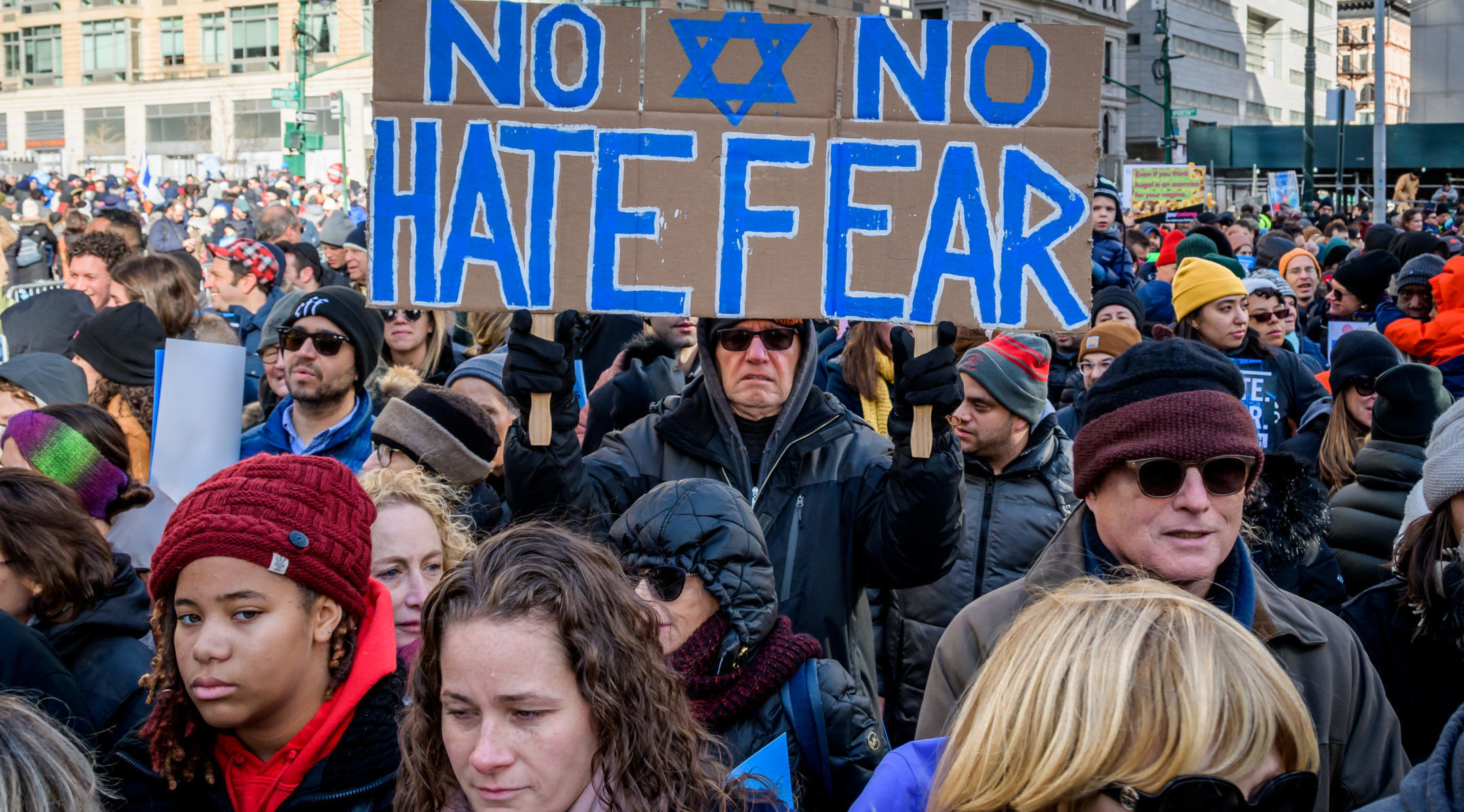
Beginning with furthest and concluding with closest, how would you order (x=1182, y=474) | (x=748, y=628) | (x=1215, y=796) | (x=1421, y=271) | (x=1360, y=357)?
1. (x=1421, y=271)
2. (x=1360, y=357)
3. (x=748, y=628)
4. (x=1182, y=474)
5. (x=1215, y=796)

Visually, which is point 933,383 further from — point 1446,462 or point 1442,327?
point 1442,327

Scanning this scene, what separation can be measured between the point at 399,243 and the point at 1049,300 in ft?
5.66

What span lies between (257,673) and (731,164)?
182 cm

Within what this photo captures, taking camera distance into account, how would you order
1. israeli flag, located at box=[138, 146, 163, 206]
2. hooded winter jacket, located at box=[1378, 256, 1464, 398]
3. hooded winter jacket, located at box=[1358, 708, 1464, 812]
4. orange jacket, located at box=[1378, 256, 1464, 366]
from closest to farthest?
hooded winter jacket, located at box=[1358, 708, 1464, 812] → hooded winter jacket, located at box=[1378, 256, 1464, 398] → orange jacket, located at box=[1378, 256, 1464, 366] → israeli flag, located at box=[138, 146, 163, 206]

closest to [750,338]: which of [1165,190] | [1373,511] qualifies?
[1373,511]

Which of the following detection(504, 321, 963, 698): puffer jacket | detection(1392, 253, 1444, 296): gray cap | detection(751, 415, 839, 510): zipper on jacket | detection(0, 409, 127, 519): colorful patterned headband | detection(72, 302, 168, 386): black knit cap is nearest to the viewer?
detection(504, 321, 963, 698): puffer jacket

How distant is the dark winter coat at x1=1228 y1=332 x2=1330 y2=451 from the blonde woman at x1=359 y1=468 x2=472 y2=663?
3.99 m

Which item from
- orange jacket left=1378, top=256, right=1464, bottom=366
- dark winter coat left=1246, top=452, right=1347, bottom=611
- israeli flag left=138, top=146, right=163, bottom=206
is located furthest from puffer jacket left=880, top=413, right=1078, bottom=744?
israeli flag left=138, top=146, right=163, bottom=206

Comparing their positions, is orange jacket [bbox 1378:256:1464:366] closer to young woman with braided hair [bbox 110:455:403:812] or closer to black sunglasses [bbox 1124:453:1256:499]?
black sunglasses [bbox 1124:453:1256:499]

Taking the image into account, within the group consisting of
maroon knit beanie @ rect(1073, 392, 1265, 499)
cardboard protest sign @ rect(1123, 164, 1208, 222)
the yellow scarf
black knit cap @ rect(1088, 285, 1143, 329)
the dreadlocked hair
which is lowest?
the dreadlocked hair

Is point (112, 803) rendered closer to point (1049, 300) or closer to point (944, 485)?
point (944, 485)

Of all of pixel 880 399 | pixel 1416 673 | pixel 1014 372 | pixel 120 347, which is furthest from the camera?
pixel 120 347

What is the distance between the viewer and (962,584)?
378cm

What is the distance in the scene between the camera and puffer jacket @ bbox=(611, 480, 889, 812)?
2520 mm
